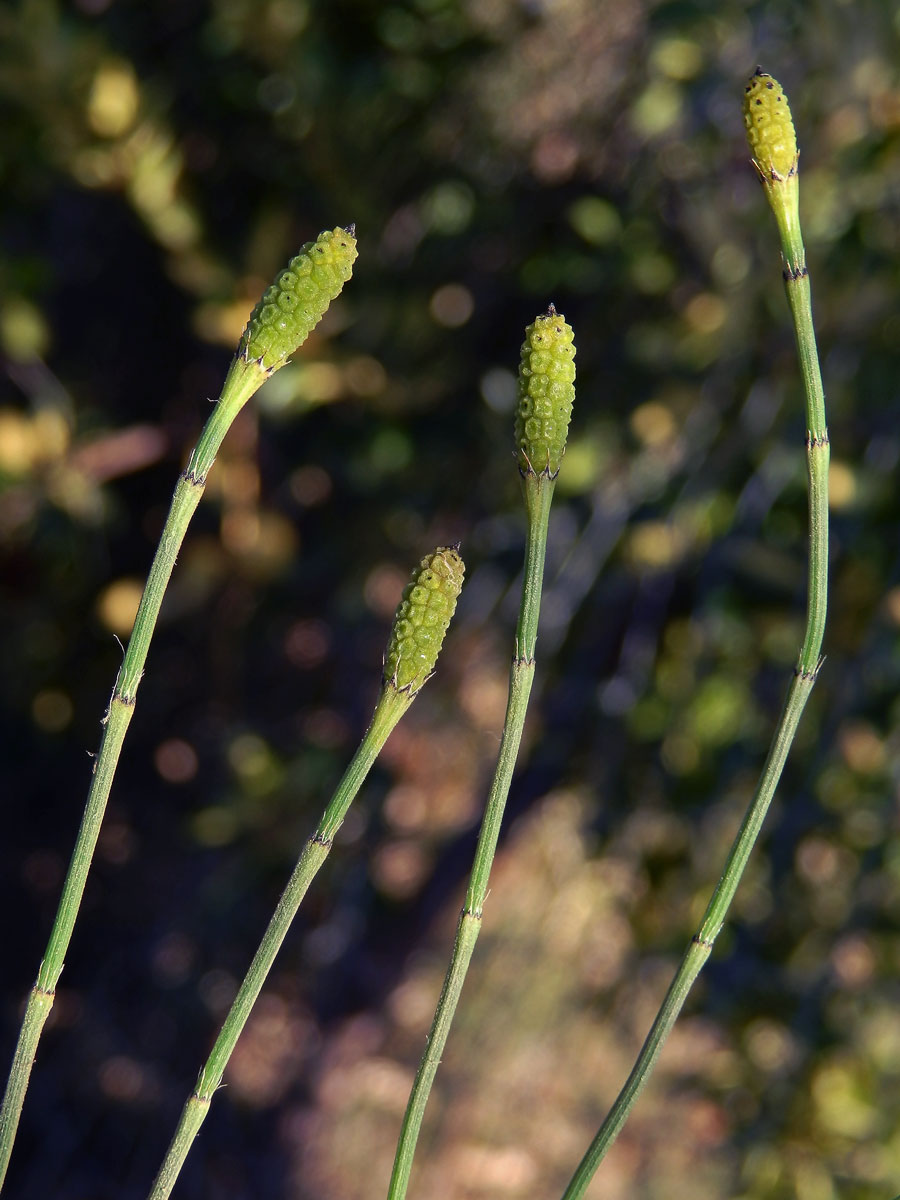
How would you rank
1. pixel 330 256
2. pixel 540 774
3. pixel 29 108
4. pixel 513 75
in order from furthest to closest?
1. pixel 540 774
2. pixel 513 75
3. pixel 29 108
4. pixel 330 256

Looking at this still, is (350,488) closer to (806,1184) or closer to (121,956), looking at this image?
(121,956)

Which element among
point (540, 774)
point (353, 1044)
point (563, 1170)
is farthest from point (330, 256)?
point (563, 1170)

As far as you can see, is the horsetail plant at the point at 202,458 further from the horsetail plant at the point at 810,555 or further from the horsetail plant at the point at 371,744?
the horsetail plant at the point at 810,555

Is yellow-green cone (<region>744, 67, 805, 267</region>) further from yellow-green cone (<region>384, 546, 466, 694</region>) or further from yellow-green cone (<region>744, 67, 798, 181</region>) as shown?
yellow-green cone (<region>384, 546, 466, 694</region>)

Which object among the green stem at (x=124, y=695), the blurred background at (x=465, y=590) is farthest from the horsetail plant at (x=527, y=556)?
the blurred background at (x=465, y=590)

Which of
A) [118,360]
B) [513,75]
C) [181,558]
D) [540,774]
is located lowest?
[540,774]

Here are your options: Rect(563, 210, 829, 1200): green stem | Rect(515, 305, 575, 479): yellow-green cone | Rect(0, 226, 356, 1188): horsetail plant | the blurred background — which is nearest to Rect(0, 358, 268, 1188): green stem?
Rect(0, 226, 356, 1188): horsetail plant
